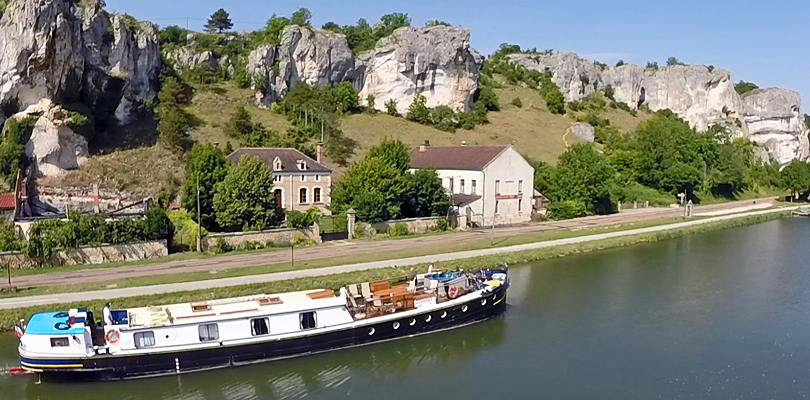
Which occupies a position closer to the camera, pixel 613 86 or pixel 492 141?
pixel 492 141

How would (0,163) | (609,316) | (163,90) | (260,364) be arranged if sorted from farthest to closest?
1. (163,90)
2. (0,163)
3. (609,316)
4. (260,364)

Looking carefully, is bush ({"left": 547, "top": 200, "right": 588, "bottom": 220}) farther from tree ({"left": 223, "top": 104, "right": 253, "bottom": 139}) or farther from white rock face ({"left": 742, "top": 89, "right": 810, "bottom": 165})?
white rock face ({"left": 742, "top": 89, "right": 810, "bottom": 165})

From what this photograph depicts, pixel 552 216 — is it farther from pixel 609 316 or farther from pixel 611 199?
pixel 609 316

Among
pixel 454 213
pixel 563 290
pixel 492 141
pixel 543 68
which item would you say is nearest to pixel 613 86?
pixel 543 68

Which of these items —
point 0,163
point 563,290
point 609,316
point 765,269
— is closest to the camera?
point 609,316

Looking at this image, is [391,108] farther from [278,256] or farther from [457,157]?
[278,256]

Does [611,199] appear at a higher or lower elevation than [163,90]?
lower

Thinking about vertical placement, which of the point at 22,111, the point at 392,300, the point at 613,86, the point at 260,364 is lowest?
the point at 260,364
